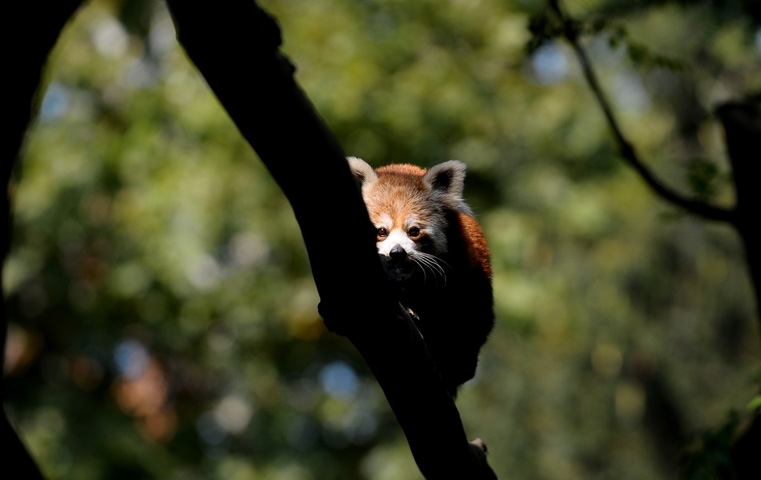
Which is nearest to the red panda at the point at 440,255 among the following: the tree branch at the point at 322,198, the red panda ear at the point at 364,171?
the red panda ear at the point at 364,171

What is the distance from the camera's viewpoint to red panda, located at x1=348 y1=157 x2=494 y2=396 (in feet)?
11.6

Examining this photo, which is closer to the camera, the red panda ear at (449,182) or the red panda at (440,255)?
the red panda at (440,255)

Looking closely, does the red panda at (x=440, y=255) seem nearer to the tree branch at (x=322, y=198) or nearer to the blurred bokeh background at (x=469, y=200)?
the tree branch at (x=322, y=198)

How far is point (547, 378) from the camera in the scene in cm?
1018

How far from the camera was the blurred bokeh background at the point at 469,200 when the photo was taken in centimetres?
1003

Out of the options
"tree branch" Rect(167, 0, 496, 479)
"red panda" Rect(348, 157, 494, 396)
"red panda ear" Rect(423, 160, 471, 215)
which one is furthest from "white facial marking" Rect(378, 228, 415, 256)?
"tree branch" Rect(167, 0, 496, 479)

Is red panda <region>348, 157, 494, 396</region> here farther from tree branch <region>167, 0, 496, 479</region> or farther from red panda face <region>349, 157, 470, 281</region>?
tree branch <region>167, 0, 496, 479</region>

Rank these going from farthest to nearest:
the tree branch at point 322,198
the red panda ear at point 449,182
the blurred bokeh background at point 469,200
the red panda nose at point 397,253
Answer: the blurred bokeh background at point 469,200 < the red panda ear at point 449,182 < the red panda nose at point 397,253 < the tree branch at point 322,198

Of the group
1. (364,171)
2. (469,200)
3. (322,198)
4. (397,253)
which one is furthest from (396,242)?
(469,200)

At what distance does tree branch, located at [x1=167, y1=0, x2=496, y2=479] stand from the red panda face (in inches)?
39.4

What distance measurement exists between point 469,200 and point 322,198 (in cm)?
806

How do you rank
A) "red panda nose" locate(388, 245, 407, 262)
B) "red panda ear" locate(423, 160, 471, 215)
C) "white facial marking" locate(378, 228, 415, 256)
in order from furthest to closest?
"red panda ear" locate(423, 160, 471, 215) < "white facial marking" locate(378, 228, 415, 256) < "red panda nose" locate(388, 245, 407, 262)

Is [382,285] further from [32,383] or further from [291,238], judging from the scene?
[32,383]

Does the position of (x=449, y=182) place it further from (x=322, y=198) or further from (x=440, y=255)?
(x=322, y=198)
